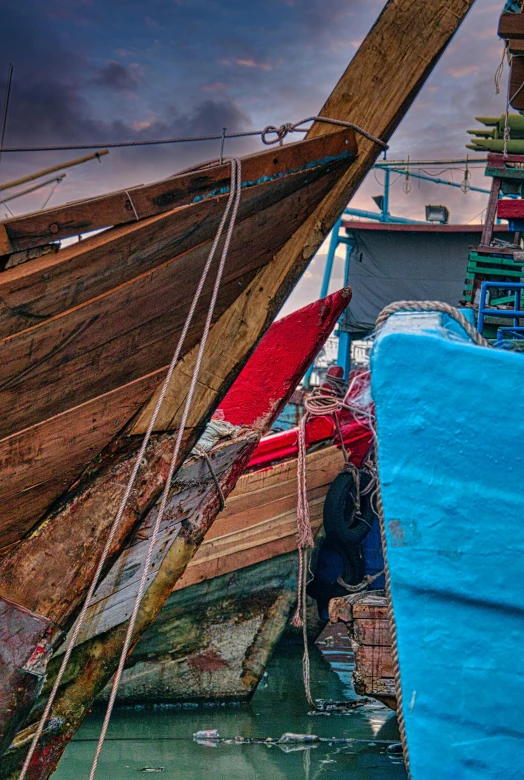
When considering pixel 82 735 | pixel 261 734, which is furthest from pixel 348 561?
pixel 82 735

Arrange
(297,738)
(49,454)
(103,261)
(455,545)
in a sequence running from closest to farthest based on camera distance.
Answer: (455,545) → (103,261) → (49,454) → (297,738)

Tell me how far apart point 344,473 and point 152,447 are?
4427 mm

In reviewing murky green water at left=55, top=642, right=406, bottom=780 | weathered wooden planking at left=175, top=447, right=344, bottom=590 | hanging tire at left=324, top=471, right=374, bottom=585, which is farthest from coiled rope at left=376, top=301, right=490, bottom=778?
hanging tire at left=324, top=471, right=374, bottom=585

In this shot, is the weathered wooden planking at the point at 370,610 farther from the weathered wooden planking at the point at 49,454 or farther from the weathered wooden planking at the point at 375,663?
the weathered wooden planking at the point at 49,454

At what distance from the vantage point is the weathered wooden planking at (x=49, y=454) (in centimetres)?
268

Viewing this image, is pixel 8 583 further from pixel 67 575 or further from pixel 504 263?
pixel 504 263

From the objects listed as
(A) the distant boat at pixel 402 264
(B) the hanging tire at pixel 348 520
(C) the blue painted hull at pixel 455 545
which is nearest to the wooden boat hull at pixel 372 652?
(B) the hanging tire at pixel 348 520

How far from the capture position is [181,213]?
272cm

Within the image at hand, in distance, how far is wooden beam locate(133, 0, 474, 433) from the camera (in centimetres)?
295

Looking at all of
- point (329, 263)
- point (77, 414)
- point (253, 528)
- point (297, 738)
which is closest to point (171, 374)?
point (77, 414)

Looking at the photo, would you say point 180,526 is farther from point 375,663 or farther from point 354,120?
point 354,120

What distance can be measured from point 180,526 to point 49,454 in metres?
1.11

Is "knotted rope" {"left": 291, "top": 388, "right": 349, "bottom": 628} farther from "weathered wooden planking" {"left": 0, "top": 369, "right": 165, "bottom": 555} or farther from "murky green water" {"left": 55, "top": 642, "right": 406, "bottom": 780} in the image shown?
"weathered wooden planking" {"left": 0, "top": 369, "right": 165, "bottom": 555}

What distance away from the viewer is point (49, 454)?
2.73 metres
